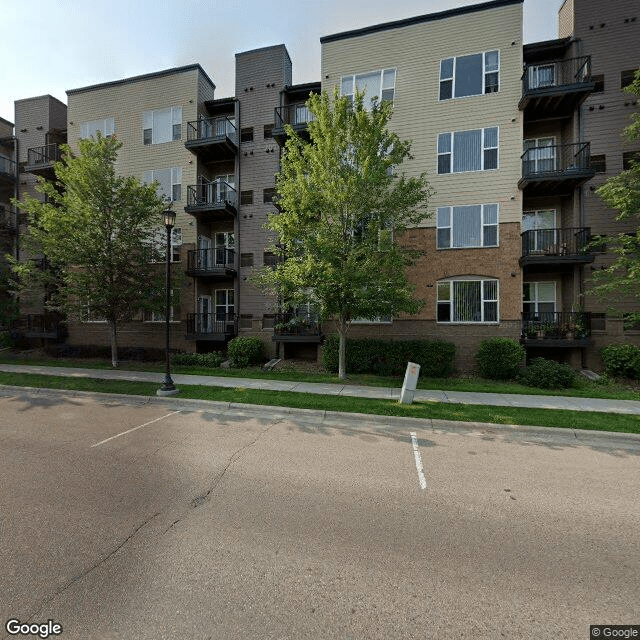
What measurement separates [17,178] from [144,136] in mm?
10680

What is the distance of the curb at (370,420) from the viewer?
6906mm

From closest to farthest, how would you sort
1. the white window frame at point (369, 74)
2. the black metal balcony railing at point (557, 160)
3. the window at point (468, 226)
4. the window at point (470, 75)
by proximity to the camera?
1. the black metal balcony railing at point (557, 160)
2. the window at point (468, 226)
3. the window at point (470, 75)
4. the white window frame at point (369, 74)

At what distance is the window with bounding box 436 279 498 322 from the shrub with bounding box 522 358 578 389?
3212 mm

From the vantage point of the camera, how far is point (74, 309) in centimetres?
1461

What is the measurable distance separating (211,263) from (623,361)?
63.1 ft

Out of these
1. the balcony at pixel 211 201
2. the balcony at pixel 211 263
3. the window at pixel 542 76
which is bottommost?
the balcony at pixel 211 263

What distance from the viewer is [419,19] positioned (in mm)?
15883

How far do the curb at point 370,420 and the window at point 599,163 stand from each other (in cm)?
1311

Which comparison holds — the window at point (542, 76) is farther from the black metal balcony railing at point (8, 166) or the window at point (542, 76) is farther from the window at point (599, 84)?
the black metal balcony railing at point (8, 166)

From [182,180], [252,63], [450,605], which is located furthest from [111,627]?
[252,63]

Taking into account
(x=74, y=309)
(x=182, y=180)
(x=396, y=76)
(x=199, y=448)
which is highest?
(x=396, y=76)

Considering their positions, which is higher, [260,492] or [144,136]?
[144,136]

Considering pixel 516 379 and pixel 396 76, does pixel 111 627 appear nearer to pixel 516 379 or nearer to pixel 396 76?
pixel 516 379

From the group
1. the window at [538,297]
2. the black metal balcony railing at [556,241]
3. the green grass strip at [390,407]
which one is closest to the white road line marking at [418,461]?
the green grass strip at [390,407]
